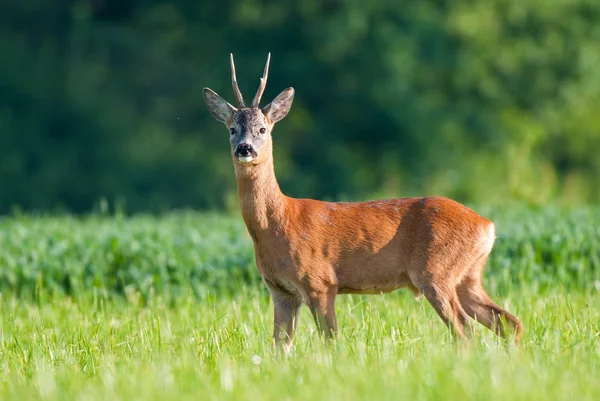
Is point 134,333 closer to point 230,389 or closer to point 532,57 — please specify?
point 230,389

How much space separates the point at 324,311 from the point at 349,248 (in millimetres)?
442

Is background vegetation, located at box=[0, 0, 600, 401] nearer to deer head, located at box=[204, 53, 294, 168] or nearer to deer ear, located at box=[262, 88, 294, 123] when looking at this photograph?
deer ear, located at box=[262, 88, 294, 123]

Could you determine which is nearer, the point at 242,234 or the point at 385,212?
the point at 385,212

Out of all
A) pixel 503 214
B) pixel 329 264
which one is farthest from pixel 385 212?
pixel 503 214

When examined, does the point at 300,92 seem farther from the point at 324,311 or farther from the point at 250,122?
the point at 324,311

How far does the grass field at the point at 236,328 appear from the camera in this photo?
4.94 meters

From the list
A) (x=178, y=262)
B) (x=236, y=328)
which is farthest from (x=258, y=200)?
(x=178, y=262)

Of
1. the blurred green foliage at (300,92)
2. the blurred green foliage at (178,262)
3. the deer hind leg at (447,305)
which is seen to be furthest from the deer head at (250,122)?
the blurred green foliage at (300,92)

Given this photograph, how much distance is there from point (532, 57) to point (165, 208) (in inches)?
339

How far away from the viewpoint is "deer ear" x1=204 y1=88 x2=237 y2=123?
7.23 meters

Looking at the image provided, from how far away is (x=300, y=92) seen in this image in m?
25.3

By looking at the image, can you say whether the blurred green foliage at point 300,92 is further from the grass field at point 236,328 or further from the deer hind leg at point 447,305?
the deer hind leg at point 447,305

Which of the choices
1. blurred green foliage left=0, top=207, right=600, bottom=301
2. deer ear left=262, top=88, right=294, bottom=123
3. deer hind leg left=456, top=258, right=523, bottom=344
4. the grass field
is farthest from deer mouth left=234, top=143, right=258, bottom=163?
blurred green foliage left=0, top=207, right=600, bottom=301

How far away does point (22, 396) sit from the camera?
500 cm
